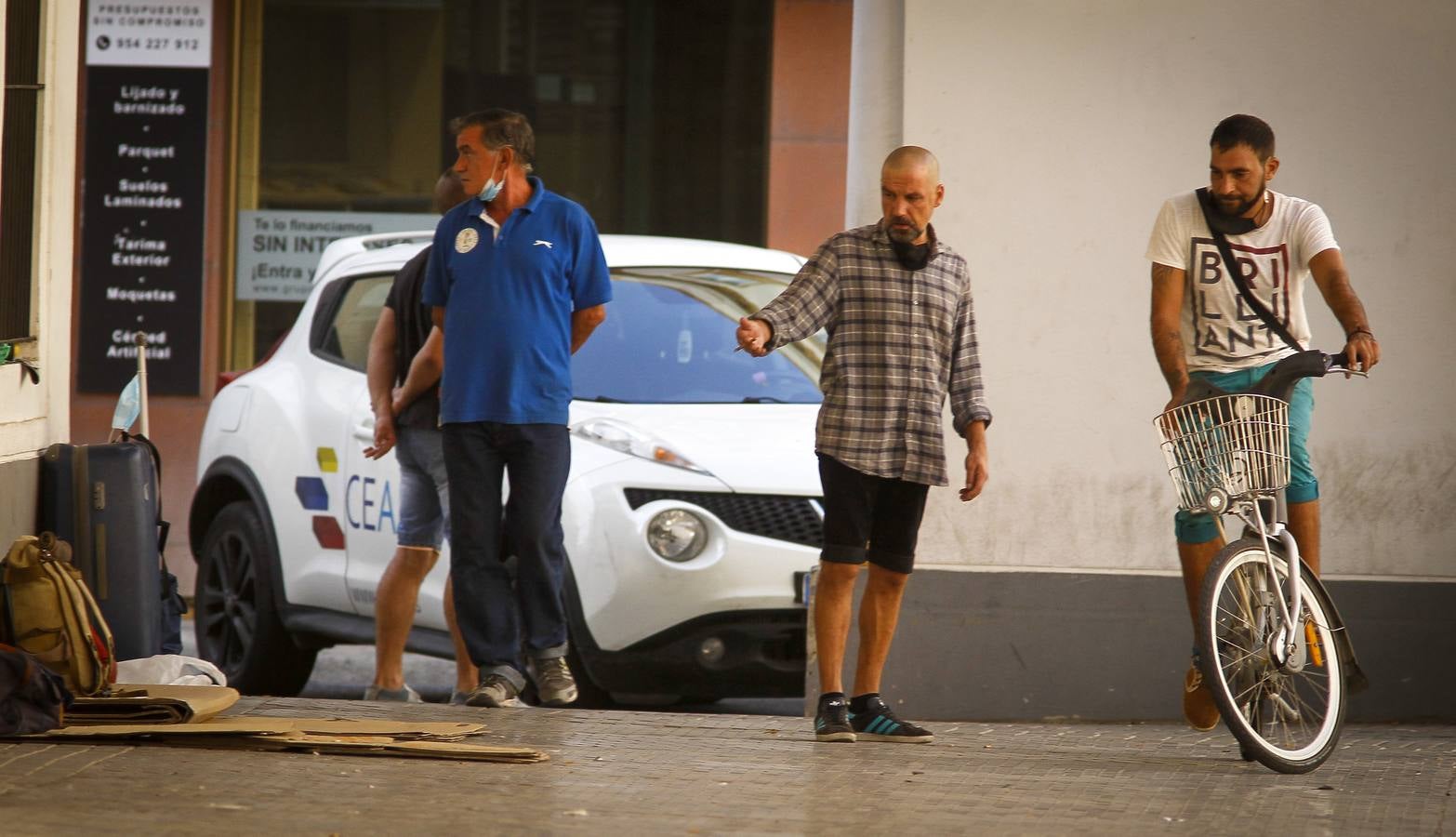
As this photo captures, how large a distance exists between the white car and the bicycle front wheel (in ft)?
6.53

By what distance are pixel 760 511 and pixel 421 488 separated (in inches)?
50.4

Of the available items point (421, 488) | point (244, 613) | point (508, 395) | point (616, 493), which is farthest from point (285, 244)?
point (508, 395)

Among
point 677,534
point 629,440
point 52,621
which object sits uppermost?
point 629,440

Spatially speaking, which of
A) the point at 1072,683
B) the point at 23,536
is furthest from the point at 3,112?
the point at 1072,683

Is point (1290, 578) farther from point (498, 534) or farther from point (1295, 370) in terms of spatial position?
point (498, 534)

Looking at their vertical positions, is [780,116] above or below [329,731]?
above

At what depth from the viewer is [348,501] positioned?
863 cm

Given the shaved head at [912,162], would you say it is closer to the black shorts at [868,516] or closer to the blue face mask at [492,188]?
the black shorts at [868,516]

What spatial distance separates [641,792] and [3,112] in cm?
356

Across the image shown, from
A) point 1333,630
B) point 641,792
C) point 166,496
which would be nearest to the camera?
point 641,792

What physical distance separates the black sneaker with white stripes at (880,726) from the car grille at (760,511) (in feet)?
3.54

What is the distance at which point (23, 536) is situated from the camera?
6586 millimetres

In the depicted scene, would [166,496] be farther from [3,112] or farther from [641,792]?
[641,792]

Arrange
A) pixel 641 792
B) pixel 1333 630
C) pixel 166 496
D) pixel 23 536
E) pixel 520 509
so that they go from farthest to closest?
pixel 166 496 → pixel 520 509 → pixel 23 536 → pixel 1333 630 → pixel 641 792
